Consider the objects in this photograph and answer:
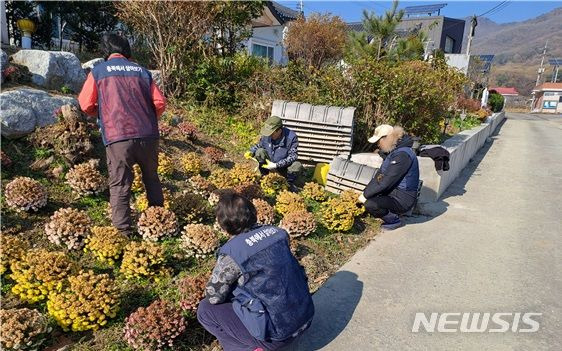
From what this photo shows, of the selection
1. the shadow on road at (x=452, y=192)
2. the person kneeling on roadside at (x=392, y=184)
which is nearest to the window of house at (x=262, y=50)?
the shadow on road at (x=452, y=192)

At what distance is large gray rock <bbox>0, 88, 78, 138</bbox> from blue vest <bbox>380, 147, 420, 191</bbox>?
4.39m

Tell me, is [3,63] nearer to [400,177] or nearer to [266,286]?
[266,286]

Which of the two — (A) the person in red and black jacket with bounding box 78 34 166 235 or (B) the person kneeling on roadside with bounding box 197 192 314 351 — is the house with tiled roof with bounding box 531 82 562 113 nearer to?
(A) the person in red and black jacket with bounding box 78 34 166 235

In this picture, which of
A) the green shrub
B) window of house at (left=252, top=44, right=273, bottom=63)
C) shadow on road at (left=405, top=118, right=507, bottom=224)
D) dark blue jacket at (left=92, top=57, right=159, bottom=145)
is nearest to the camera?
dark blue jacket at (left=92, top=57, right=159, bottom=145)

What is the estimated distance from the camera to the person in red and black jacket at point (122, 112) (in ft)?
11.0

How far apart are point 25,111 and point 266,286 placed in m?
4.24

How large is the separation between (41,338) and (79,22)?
9980 mm

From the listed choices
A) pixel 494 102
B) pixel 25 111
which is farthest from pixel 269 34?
pixel 25 111

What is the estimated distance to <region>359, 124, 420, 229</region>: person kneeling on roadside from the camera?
4.59 metres

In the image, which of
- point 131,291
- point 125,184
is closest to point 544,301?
point 131,291

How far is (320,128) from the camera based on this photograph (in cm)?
645

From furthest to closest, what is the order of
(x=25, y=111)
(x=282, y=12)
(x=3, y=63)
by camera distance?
1. (x=282, y=12)
2. (x=3, y=63)
3. (x=25, y=111)

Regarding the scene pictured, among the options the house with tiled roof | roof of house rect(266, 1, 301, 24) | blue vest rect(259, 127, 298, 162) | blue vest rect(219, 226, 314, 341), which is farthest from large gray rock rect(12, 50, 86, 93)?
the house with tiled roof

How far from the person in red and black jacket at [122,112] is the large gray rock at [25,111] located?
1.90 metres
